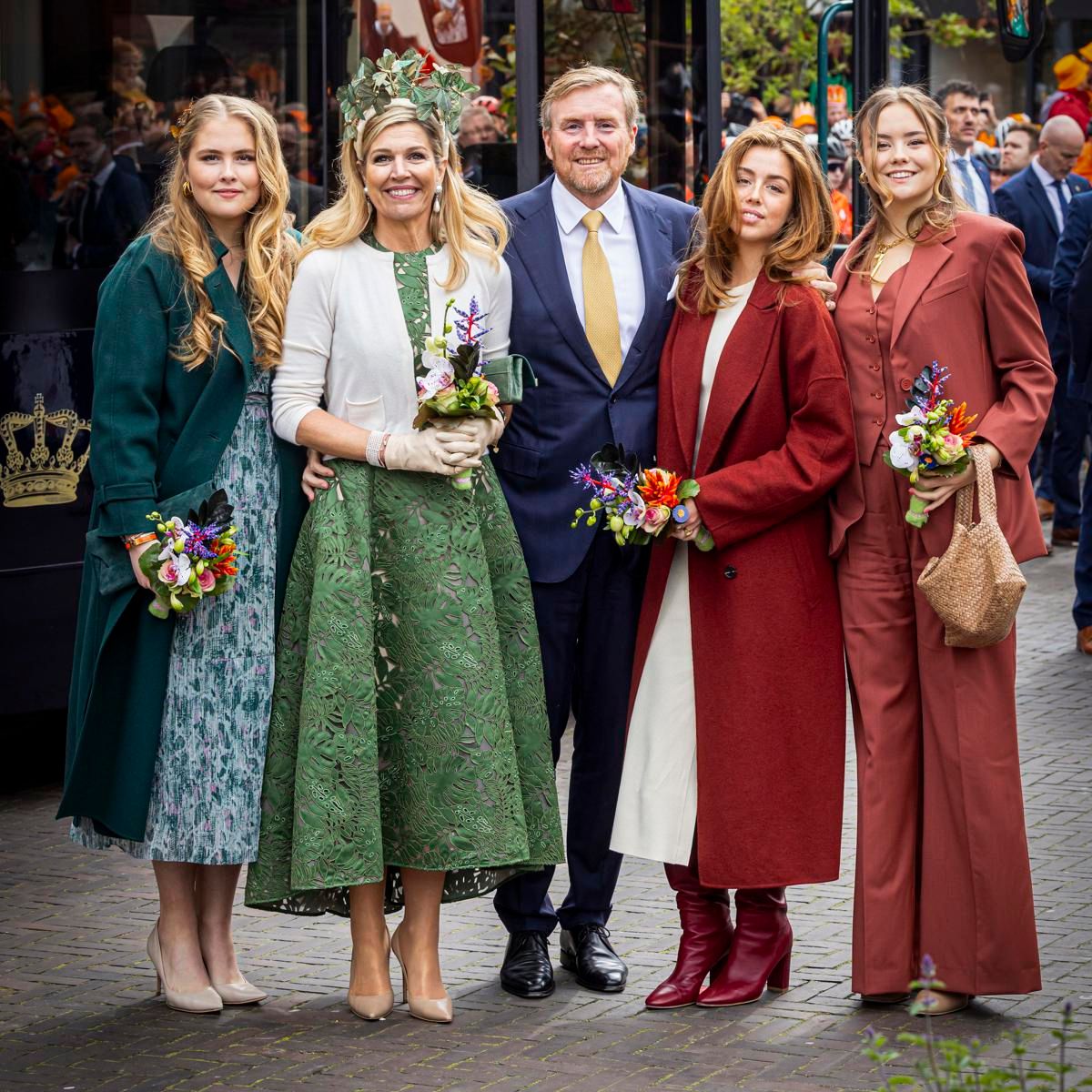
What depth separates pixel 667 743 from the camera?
507 centimetres

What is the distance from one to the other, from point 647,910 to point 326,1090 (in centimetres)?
162

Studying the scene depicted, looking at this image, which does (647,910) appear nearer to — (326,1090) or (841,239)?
(326,1090)

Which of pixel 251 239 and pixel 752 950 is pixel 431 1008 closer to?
pixel 752 950

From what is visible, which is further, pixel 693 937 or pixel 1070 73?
pixel 1070 73

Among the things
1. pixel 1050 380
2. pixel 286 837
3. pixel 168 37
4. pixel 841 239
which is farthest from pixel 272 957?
pixel 841 239

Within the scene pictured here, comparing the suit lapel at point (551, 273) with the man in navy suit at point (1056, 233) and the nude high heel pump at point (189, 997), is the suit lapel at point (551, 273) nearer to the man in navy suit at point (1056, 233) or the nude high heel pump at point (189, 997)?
the nude high heel pump at point (189, 997)

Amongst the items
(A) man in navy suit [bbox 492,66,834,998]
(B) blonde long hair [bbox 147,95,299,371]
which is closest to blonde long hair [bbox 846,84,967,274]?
(A) man in navy suit [bbox 492,66,834,998]

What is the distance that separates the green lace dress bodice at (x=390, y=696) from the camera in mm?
4828

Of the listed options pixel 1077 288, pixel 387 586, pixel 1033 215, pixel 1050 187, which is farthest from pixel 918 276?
pixel 1050 187

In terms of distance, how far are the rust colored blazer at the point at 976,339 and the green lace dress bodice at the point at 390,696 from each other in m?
0.96

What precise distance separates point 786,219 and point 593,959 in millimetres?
1876

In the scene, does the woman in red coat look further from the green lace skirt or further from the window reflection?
the window reflection

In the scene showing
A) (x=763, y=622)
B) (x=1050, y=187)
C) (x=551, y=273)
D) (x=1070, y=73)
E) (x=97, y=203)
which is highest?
(x=1070, y=73)

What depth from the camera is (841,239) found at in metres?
11.8
